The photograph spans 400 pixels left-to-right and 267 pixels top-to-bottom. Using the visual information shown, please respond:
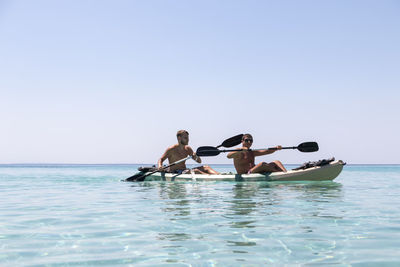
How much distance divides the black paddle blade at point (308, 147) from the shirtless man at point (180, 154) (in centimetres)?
327

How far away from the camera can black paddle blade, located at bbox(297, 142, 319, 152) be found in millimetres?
13609

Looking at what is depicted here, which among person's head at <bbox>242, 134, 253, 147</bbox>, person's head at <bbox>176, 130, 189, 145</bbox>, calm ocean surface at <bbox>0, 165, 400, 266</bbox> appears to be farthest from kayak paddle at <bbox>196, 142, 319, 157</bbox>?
calm ocean surface at <bbox>0, 165, 400, 266</bbox>

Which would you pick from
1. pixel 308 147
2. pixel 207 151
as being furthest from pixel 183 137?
pixel 308 147

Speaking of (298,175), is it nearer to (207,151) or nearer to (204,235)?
(207,151)

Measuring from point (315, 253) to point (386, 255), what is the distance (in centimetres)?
66

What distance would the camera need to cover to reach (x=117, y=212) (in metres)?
6.55

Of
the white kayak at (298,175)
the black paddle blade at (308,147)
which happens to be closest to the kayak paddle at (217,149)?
the black paddle blade at (308,147)

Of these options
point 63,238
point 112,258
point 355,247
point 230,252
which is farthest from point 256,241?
point 63,238

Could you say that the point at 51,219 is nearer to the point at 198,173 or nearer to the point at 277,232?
the point at 277,232

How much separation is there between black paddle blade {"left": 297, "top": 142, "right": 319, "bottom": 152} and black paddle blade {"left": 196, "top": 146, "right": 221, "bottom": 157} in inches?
121

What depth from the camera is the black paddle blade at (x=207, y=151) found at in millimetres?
14422

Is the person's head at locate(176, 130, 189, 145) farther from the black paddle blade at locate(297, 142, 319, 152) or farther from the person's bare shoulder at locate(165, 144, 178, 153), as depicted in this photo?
the black paddle blade at locate(297, 142, 319, 152)

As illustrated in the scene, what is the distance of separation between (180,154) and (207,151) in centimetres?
106

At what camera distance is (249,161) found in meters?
13.3
